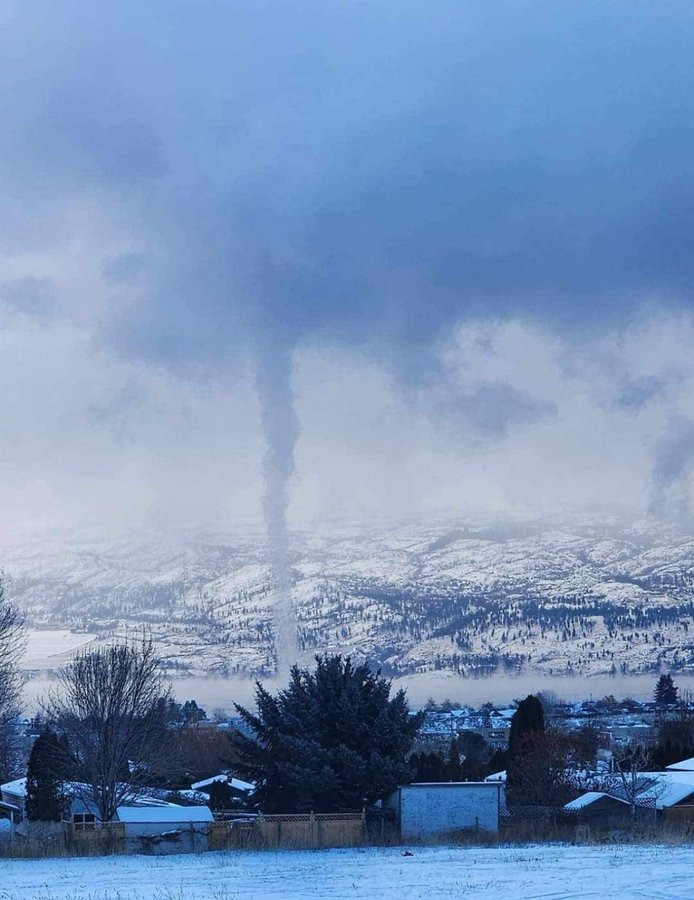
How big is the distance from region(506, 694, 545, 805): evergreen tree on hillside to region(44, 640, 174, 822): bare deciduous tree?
19.1 metres

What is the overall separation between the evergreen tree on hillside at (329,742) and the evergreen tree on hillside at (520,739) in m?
16.6

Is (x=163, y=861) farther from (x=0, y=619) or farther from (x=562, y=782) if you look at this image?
(x=562, y=782)

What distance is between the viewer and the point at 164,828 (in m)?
46.9

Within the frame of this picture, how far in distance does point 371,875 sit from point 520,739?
44.9 meters

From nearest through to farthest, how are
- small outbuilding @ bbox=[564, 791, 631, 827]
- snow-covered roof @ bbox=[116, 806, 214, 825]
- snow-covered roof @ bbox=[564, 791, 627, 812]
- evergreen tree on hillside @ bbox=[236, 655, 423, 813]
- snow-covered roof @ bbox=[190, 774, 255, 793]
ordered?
evergreen tree on hillside @ bbox=[236, 655, 423, 813] → small outbuilding @ bbox=[564, 791, 631, 827] → snow-covered roof @ bbox=[116, 806, 214, 825] → snow-covered roof @ bbox=[564, 791, 627, 812] → snow-covered roof @ bbox=[190, 774, 255, 793]

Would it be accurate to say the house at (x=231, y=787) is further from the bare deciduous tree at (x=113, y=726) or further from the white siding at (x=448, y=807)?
the white siding at (x=448, y=807)

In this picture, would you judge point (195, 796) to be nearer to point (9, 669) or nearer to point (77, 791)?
point (77, 791)

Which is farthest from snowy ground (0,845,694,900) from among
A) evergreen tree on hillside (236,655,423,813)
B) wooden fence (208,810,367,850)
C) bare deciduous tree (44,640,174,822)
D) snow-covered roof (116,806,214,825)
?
snow-covered roof (116,806,214,825)

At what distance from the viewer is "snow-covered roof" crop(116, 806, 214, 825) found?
49.8 meters

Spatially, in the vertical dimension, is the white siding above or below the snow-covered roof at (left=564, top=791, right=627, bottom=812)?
above

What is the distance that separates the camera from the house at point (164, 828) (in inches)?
1436

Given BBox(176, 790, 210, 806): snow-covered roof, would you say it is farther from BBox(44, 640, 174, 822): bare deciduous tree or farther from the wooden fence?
the wooden fence

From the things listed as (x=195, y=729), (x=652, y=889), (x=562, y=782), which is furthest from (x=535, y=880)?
(x=195, y=729)

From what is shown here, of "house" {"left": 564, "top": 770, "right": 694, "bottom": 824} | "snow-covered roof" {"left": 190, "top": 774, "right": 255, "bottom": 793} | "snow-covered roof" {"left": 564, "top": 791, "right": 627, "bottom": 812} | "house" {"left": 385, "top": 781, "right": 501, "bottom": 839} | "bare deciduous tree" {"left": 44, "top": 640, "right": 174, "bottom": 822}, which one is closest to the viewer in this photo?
"house" {"left": 385, "top": 781, "right": 501, "bottom": 839}
